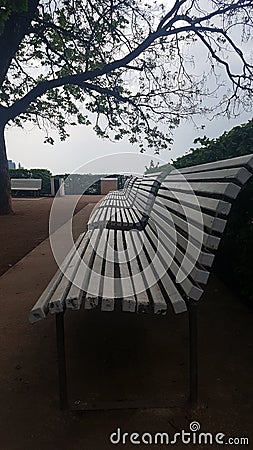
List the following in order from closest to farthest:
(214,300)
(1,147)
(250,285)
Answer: (250,285), (214,300), (1,147)

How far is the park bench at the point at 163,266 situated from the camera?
150cm

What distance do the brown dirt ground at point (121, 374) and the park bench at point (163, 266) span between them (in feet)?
0.47

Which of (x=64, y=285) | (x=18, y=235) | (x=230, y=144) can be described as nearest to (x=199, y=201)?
(x=64, y=285)

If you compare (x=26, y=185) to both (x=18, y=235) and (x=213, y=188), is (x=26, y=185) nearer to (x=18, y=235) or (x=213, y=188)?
(x=18, y=235)

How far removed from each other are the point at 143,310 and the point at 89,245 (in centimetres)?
120

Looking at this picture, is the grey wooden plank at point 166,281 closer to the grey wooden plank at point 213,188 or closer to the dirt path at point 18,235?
the grey wooden plank at point 213,188

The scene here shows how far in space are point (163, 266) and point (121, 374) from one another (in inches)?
25.3

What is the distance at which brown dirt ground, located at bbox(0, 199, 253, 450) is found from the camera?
4.92 ft

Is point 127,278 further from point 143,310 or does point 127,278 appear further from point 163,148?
point 163,148

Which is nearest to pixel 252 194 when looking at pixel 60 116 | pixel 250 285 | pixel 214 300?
pixel 250 285

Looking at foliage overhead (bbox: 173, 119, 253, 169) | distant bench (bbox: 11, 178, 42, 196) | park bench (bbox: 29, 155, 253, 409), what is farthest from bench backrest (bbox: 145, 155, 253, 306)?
distant bench (bbox: 11, 178, 42, 196)

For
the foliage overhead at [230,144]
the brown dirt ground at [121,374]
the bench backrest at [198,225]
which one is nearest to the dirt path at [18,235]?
the brown dirt ground at [121,374]

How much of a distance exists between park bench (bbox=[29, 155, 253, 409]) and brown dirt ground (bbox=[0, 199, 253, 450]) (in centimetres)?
14

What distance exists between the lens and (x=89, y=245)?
2.58 meters
